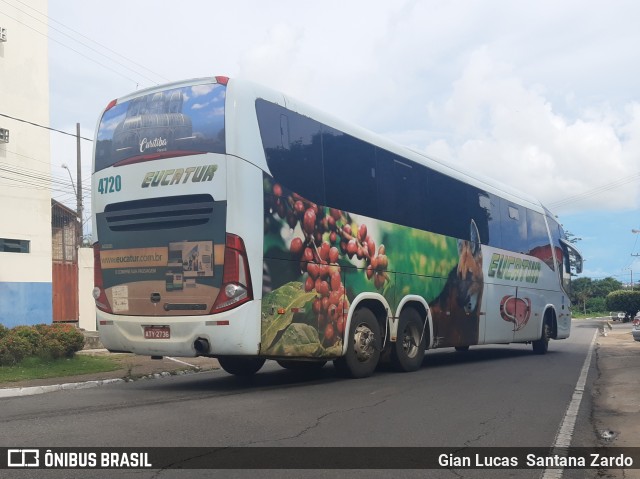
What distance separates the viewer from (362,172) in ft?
37.9

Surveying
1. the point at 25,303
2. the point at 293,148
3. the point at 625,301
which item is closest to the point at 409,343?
the point at 293,148

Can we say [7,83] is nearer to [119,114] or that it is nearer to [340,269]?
[119,114]

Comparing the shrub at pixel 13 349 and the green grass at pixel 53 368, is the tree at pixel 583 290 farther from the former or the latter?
the shrub at pixel 13 349

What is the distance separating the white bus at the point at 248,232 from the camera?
9109 mm

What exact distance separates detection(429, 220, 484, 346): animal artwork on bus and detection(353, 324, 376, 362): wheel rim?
7.76ft

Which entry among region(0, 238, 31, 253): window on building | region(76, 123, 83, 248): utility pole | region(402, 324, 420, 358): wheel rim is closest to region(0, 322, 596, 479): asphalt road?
region(402, 324, 420, 358): wheel rim

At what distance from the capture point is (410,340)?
1301 centimetres

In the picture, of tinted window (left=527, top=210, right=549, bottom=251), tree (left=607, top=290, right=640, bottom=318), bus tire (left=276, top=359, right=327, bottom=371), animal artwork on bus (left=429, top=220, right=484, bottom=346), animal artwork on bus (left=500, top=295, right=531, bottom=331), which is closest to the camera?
bus tire (left=276, top=359, right=327, bottom=371)

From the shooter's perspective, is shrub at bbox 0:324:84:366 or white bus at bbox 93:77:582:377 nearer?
white bus at bbox 93:77:582:377

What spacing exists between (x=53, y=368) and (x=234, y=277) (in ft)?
18.3

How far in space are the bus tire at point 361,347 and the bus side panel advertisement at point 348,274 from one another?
0.41 meters

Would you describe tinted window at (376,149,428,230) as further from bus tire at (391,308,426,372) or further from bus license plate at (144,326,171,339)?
bus license plate at (144,326,171,339)

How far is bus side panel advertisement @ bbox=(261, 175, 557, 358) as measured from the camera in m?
9.55

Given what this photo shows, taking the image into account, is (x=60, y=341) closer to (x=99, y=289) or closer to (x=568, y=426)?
(x=99, y=289)
